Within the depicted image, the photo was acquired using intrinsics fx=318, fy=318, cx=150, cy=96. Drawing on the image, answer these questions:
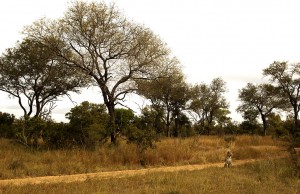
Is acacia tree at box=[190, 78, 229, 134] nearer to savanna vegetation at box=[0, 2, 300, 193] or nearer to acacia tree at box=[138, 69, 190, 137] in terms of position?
acacia tree at box=[138, 69, 190, 137]

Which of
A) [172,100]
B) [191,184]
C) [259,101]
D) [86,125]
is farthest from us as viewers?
[259,101]

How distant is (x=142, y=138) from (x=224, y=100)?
35745mm

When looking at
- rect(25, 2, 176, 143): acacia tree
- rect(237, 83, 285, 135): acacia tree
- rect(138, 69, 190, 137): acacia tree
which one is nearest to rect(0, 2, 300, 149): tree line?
rect(25, 2, 176, 143): acacia tree

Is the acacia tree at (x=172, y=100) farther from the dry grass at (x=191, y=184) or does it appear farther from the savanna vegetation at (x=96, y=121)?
the dry grass at (x=191, y=184)

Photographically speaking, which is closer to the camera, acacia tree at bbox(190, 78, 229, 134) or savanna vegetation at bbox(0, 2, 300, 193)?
savanna vegetation at bbox(0, 2, 300, 193)

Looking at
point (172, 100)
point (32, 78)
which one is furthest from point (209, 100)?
point (32, 78)

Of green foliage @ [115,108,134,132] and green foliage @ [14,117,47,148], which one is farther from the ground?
green foliage @ [115,108,134,132]

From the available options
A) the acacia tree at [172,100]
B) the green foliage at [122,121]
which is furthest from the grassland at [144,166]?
the acacia tree at [172,100]

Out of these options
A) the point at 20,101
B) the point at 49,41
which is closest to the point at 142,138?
the point at 49,41

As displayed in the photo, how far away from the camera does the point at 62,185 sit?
30.8 ft

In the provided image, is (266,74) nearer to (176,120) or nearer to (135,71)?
(176,120)

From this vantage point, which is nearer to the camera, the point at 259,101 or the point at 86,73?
the point at 86,73

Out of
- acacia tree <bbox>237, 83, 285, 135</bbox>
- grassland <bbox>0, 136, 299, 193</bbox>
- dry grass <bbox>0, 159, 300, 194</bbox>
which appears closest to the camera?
dry grass <bbox>0, 159, 300, 194</bbox>

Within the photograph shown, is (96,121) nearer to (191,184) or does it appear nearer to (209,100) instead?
(191,184)
